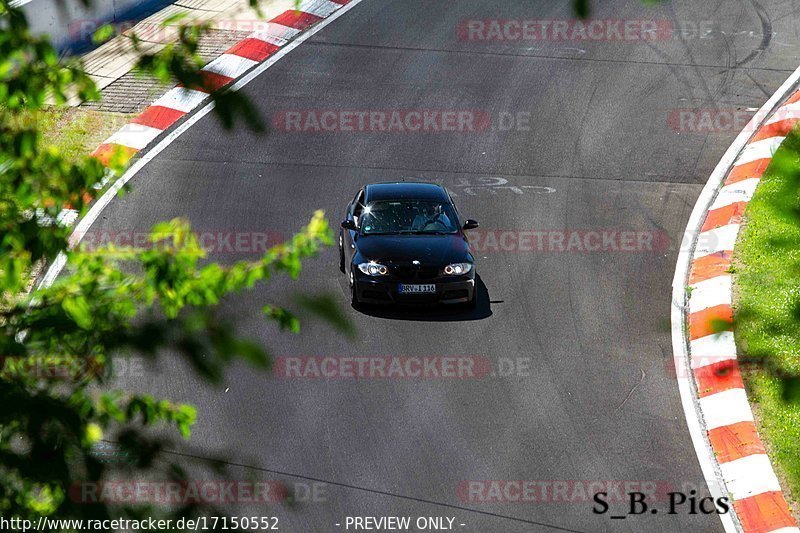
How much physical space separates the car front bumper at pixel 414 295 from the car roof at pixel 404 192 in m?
1.53

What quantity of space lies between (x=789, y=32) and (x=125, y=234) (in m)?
13.3

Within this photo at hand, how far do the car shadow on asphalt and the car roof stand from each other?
5.17 ft

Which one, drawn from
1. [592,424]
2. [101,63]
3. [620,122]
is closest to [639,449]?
[592,424]

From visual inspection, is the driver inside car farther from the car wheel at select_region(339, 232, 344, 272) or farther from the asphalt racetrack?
the car wheel at select_region(339, 232, 344, 272)

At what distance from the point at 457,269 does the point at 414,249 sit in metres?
0.63

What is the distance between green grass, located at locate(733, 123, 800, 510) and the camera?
13.4ft

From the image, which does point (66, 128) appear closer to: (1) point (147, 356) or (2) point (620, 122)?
(2) point (620, 122)

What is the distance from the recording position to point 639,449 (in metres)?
10.7

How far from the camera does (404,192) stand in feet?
47.3
